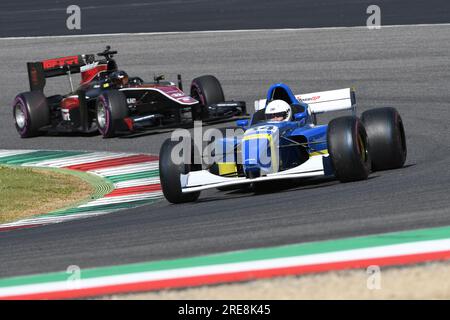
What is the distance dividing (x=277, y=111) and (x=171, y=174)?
1.41 metres

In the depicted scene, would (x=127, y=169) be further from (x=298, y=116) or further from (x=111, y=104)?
(x=298, y=116)

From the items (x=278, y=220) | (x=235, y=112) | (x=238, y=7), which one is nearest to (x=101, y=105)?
(x=235, y=112)

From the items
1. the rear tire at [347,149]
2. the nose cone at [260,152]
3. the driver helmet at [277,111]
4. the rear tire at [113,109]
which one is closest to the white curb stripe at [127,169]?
the rear tire at [113,109]

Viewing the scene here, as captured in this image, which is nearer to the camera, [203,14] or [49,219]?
[49,219]

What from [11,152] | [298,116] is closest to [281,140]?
[298,116]

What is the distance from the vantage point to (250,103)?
1978cm

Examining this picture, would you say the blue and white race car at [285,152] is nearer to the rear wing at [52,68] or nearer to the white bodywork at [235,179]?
the white bodywork at [235,179]

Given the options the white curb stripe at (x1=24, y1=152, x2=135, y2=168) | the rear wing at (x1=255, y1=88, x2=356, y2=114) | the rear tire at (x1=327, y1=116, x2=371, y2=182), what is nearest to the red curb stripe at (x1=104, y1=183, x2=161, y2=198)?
the rear wing at (x1=255, y1=88, x2=356, y2=114)

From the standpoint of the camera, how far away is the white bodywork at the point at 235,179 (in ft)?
36.3

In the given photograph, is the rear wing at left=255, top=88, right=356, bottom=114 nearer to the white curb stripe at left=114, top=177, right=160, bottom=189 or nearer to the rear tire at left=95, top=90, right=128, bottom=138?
the white curb stripe at left=114, top=177, right=160, bottom=189

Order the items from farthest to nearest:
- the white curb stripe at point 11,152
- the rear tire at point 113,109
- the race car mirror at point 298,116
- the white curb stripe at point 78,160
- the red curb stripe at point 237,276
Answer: the white curb stripe at point 11,152 < the rear tire at point 113,109 < the white curb stripe at point 78,160 < the race car mirror at point 298,116 < the red curb stripe at point 237,276

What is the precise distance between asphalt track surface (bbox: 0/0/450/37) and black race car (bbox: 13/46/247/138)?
942 cm

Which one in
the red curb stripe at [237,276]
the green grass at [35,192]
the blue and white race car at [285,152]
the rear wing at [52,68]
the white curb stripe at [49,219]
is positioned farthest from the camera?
the rear wing at [52,68]

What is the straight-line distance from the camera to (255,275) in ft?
24.1
